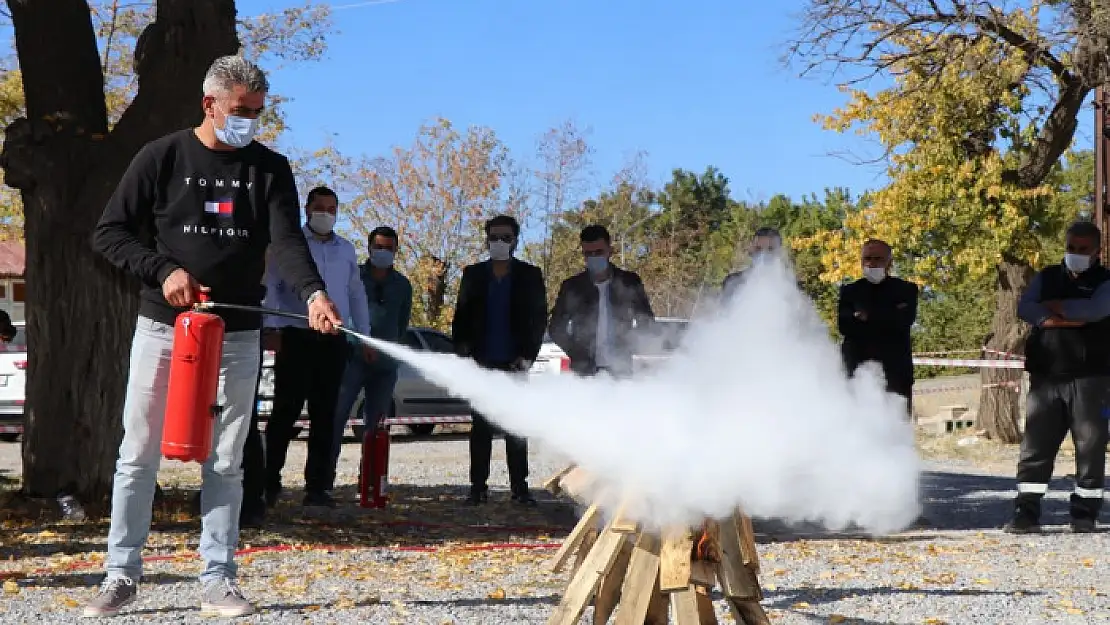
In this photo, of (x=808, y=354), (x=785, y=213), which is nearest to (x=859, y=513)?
(x=808, y=354)

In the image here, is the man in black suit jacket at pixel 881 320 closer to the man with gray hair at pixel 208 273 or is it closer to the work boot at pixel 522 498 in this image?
the work boot at pixel 522 498

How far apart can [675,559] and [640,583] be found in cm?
16

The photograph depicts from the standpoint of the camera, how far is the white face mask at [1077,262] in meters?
8.98

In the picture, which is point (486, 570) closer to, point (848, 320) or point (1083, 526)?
point (848, 320)

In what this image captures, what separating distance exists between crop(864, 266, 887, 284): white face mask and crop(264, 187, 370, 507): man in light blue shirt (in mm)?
3703

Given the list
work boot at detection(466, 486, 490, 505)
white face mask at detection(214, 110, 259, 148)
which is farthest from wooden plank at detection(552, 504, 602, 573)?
work boot at detection(466, 486, 490, 505)

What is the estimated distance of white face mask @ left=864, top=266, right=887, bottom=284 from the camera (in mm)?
9141

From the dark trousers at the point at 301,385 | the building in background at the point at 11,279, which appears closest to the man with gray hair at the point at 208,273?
the dark trousers at the point at 301,385

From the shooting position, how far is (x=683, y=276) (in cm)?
3906

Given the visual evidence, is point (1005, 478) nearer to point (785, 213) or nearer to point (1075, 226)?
point (1075, 226)

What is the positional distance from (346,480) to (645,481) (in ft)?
30.5

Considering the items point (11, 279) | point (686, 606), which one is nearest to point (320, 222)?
point (686, 606)

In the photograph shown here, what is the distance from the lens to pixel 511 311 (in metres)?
9.59

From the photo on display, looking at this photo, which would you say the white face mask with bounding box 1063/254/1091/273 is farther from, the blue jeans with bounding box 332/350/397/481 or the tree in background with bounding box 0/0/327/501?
the tree in background with bounding box 0/0/327/501
